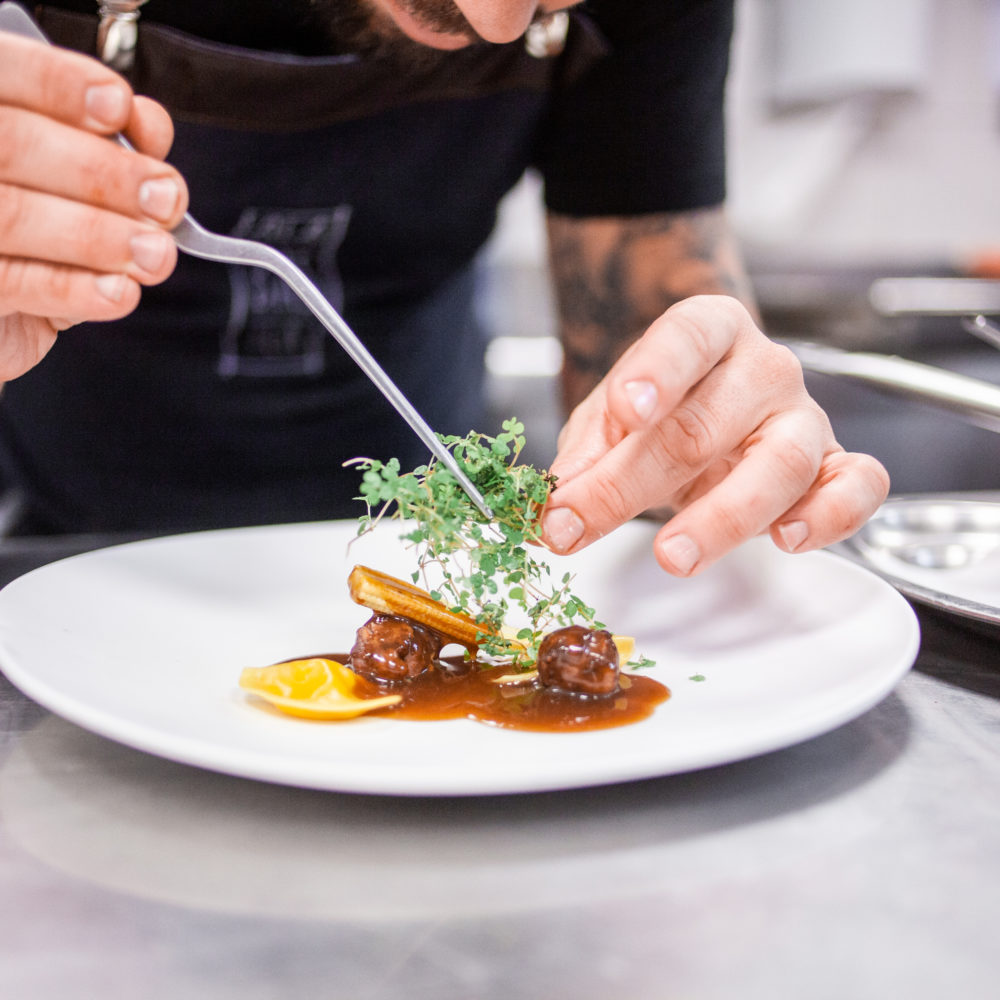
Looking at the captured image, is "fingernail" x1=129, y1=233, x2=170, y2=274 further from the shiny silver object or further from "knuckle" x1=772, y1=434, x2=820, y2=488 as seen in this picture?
the shiny silver object

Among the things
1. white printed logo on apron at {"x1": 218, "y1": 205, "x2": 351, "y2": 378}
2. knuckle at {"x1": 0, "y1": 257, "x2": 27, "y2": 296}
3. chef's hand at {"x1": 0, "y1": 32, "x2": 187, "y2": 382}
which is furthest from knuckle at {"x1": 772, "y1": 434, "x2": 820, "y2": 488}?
white printed logo on apron at {"x1": 218, "y1": 205, "x2": 351, "y2": 378}

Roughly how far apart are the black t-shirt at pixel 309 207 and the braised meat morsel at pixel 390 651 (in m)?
0.92

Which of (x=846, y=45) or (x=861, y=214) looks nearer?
(x=846, y=45)

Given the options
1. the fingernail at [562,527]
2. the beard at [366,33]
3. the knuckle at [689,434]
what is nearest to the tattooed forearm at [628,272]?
the beard at [366,33]

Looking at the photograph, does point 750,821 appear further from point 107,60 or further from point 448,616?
point 107,60

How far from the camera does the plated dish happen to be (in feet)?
3.21

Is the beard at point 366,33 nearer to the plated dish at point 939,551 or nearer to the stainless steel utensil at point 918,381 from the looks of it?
the stainless steel utensil at point 918,381

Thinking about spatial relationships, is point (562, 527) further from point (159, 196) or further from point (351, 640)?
point (159, 196)

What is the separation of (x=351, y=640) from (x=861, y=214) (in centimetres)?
387

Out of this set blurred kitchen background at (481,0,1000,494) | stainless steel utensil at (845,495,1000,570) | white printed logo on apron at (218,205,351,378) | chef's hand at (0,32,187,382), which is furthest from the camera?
blurred kitchen background at (481,0,1000,494)

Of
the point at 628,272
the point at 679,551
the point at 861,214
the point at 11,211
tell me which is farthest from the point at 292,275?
the point at 861,214

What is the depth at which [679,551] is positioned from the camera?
3.08 ft

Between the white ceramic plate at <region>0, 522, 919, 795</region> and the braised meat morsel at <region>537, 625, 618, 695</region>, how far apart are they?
0.20ft

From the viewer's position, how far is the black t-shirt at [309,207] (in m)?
1.50
